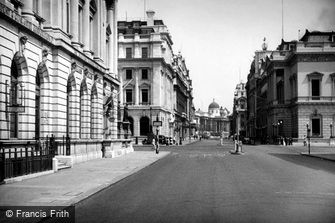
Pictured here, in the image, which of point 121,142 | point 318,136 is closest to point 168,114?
point 318,136

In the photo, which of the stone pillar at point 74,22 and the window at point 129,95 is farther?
the window at point 129,95

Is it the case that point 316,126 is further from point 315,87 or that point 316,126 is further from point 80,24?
point 80,24

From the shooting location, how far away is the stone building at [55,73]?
1934 centimetres

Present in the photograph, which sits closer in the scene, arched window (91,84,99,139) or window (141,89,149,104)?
arched window (91,84,99,139)

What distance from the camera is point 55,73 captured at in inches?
979

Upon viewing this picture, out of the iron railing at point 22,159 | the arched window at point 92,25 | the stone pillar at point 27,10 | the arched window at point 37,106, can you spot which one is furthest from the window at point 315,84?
the stone pillar at point 27,10

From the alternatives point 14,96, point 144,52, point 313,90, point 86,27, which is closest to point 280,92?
point 313,90

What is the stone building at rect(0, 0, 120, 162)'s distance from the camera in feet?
63.5

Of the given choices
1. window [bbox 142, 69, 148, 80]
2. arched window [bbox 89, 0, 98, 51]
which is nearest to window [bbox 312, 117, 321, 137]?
window [bbox 142, 69, 148, 80]

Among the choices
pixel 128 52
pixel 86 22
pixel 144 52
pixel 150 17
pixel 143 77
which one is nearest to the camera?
pixel 86 22

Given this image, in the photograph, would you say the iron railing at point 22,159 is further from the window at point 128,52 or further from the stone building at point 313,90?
the window at point 128,52

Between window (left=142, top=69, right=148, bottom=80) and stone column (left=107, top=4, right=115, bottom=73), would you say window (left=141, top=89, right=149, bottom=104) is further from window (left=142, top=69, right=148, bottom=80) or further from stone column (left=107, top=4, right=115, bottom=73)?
stone column (left=107, top=4, right=115, bottom=73)

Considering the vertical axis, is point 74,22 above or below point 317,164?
above

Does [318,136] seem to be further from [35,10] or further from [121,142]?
[35,10]
